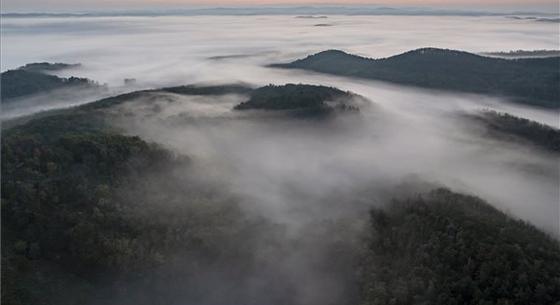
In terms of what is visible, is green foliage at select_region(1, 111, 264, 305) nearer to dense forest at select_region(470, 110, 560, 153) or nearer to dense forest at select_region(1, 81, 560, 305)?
dense forest at select_region(1, 81, 560, 305)

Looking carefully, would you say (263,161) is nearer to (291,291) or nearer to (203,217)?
(203,217)

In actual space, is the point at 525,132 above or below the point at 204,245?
below

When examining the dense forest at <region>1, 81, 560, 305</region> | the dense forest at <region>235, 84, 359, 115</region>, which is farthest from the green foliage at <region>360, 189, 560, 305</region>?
the dense forest at <region>235, 84, 359, 115</region>

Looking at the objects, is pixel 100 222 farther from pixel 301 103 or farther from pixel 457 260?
pixel 301 103

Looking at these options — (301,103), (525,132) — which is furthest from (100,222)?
(525,132)

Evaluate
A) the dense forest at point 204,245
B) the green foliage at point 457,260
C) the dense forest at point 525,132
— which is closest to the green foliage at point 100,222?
the dense forest at point 204,245

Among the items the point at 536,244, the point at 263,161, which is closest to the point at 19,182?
the point at 263,161

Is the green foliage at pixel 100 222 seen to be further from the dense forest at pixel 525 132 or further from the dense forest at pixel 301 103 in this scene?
the dense forest at pixel 525 132
